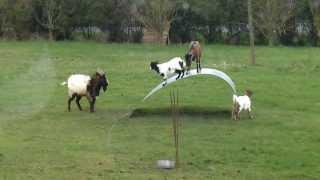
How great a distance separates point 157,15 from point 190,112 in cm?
3360

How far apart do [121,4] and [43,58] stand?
16336 mm

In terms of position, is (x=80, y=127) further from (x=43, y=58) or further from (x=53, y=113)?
(x=43, y=58)

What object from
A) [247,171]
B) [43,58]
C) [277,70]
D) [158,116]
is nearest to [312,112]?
[158,116]

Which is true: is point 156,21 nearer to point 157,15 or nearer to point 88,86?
point 157,15

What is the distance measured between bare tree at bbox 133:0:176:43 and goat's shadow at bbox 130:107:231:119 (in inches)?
1305

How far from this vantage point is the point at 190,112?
18.4 m

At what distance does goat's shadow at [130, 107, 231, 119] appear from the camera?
18.0 meters

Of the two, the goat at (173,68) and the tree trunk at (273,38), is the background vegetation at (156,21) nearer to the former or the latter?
the tree trunk at (273,38)

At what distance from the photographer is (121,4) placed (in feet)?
174

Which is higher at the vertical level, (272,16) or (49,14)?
(49,14)

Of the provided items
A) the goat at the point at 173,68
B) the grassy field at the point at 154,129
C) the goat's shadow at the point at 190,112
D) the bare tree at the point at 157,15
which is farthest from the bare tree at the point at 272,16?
the goat's shadow at the point at 190,112

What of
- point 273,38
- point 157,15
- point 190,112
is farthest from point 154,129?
point 273,38

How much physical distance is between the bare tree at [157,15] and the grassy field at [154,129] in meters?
21.6

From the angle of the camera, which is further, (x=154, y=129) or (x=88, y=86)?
(x=88, y=86)
